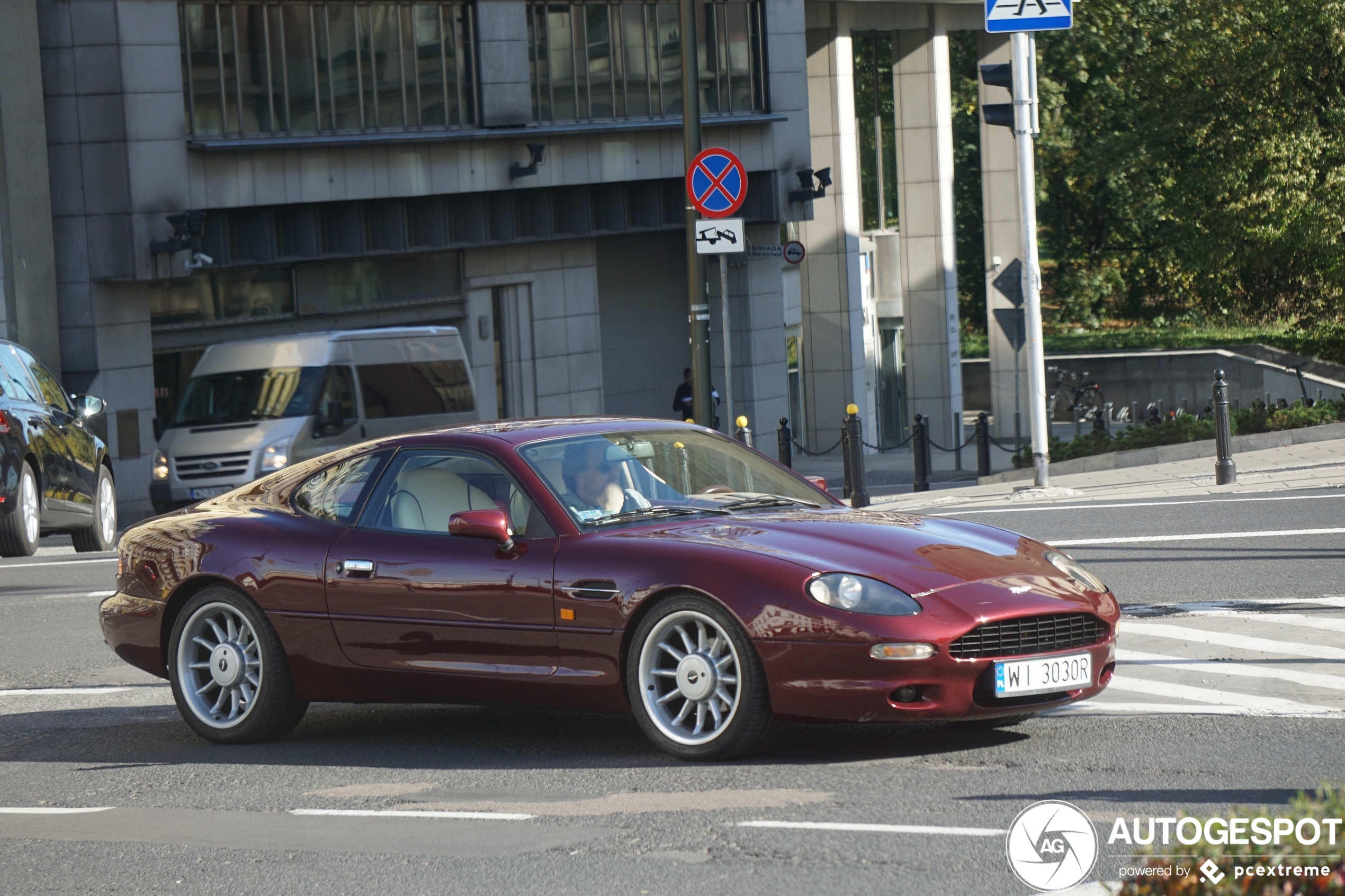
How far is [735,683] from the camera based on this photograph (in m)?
6.66

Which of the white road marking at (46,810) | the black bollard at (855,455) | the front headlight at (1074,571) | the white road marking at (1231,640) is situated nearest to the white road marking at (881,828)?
the front headlight at (1074,571)

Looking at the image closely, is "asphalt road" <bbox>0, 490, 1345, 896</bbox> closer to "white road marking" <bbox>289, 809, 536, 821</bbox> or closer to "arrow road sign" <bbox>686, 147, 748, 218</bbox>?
"white road marking" <bbox>289, 809, 536, 821</bbox>

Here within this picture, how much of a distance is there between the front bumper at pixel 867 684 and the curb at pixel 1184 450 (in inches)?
651

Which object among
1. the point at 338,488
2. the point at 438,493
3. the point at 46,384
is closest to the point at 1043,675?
the point at 438,493

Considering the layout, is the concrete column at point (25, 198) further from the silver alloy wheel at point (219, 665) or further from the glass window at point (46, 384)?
the silver alloy wheel at point (219, 665)

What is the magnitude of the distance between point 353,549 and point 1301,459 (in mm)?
15346

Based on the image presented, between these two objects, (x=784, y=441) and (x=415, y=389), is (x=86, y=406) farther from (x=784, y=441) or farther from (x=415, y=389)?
(x=784, y=441)

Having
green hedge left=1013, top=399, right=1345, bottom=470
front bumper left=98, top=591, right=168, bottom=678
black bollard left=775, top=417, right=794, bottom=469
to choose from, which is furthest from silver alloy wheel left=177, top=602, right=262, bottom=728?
black bollard left=775, top=417, right=794, bottom=469

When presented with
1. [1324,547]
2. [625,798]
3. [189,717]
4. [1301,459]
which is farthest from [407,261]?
[625,798]

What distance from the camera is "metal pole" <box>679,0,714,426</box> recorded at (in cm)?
1902

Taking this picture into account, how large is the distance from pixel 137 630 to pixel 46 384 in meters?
9.02

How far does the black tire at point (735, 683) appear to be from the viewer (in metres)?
6.59

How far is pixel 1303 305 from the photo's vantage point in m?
46.2

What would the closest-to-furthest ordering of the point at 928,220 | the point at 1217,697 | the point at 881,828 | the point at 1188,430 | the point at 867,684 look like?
the point at 881,828, the point at 867,684, the point at 1217,697, the point at 1188,430, the point at 928,220
